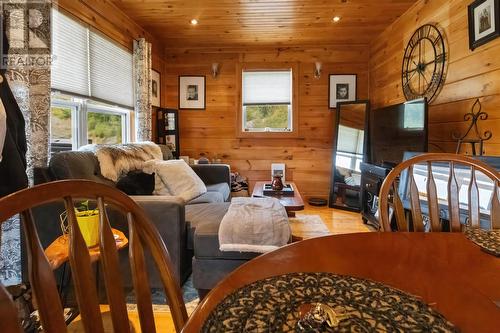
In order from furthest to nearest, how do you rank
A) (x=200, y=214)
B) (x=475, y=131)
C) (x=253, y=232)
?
(x=475, y=131)
(x=200, y=214)
(x=253, y=232)

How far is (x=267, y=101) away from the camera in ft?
15.6

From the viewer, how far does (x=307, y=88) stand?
183 inches

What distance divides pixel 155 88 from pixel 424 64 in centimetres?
Result: 340

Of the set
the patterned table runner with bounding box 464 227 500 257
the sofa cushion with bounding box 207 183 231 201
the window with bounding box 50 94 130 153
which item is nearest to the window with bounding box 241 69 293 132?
the sofa cushion with bounding box 207 183 231 201

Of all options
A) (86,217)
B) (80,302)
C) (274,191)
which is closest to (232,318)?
(80,302)

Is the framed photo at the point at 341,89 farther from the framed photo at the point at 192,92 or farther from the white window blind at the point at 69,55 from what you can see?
the white window blind at the point at 69,55

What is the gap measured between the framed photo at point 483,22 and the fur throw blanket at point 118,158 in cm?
290

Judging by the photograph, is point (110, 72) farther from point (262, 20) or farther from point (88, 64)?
point (262, 20)

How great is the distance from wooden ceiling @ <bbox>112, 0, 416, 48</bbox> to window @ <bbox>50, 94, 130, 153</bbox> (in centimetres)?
118

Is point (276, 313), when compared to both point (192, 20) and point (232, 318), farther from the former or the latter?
point (192, 20)

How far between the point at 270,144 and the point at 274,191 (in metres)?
1.72

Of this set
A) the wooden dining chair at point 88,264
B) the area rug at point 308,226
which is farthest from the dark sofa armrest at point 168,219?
the area rug at point 308,226

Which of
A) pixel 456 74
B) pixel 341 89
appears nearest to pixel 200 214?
pixel 456 74

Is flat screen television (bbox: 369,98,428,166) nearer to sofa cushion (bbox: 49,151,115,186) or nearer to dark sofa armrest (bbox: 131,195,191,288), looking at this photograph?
dark sofa armrest (bbox: 131,195,191,288)
